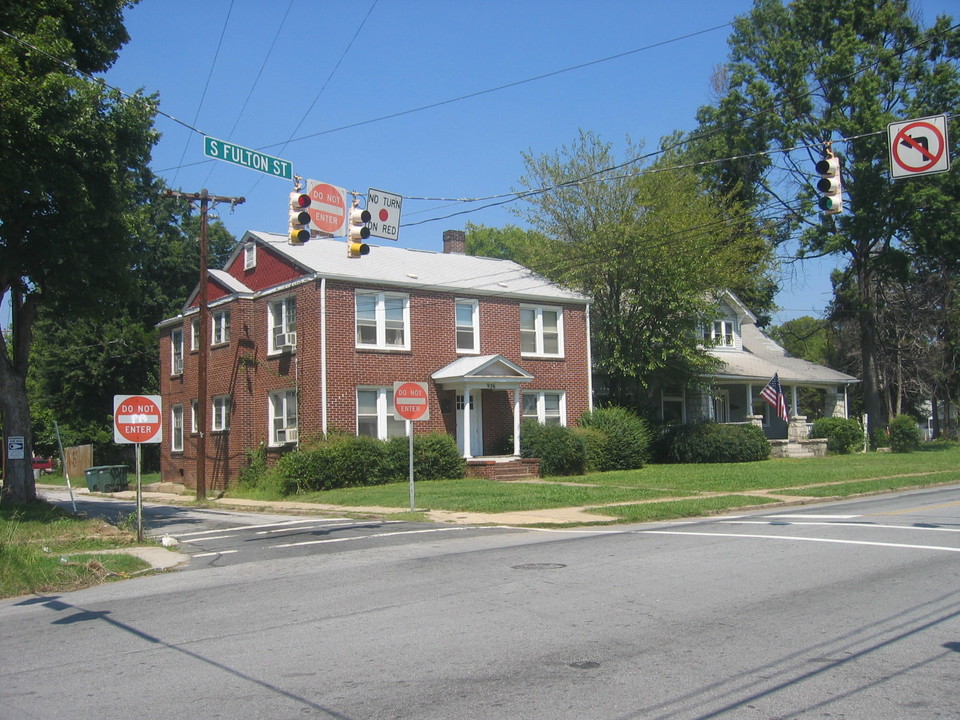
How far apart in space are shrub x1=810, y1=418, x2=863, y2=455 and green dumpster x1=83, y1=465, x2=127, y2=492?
30.5 m

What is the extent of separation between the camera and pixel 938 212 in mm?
38438

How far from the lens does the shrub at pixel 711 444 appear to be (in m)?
35.1

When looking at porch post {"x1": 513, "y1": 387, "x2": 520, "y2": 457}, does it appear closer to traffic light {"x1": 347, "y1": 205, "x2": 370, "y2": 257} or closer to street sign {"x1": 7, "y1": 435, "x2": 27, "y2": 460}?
street sign {"x1": 7, "y1": 435, "x2": 27, "y2": 460}

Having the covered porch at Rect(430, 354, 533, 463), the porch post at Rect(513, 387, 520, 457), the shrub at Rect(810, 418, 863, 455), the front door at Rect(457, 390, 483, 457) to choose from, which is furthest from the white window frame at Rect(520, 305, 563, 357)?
the shrub at Rect(810, 418, 863, 455)

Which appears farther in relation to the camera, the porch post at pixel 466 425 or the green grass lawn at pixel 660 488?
the porch post at pixel 466 425

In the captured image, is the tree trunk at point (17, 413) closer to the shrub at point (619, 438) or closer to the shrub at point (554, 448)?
the shrub at point (554, 448)

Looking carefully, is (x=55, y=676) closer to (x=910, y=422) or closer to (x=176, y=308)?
(x=910, y=422)

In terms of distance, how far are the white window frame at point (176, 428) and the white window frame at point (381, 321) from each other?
11746 millimetres

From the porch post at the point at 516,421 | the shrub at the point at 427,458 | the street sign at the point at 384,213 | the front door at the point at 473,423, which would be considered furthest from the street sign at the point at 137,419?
the porch post at the point at 516,421

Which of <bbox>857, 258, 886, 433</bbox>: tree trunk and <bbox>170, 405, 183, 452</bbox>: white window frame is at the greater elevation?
<bbox>857, 258, 886, 433</bbox>: tree trunk

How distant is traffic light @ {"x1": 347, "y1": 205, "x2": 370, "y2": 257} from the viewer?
14.9m

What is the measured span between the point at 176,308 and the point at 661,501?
123 feet

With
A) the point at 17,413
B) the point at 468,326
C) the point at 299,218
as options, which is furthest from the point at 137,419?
the point at 468,326

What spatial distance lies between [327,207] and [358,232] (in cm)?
95
